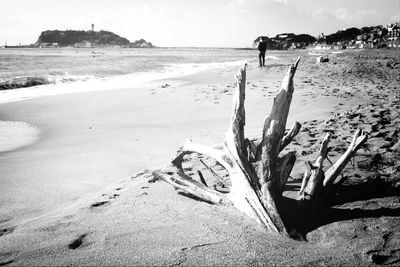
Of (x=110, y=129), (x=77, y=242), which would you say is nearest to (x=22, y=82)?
(x=110, y=129)

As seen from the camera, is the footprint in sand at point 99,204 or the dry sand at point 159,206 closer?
the dry sand at point 159,206

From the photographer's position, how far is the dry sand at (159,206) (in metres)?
1.96

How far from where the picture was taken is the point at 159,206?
2.73m

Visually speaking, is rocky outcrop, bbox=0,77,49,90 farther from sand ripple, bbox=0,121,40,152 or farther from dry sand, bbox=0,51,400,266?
dry sand, bbox=0,51,400,266

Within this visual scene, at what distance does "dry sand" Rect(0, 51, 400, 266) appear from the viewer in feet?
6.43

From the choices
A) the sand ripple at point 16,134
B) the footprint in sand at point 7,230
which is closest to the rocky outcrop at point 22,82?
the sand ripple at point 16,134

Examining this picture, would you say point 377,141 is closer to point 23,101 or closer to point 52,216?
point 52,216

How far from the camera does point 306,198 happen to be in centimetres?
227

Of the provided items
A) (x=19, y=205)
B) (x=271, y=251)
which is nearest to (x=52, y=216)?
(x=19, y=205)

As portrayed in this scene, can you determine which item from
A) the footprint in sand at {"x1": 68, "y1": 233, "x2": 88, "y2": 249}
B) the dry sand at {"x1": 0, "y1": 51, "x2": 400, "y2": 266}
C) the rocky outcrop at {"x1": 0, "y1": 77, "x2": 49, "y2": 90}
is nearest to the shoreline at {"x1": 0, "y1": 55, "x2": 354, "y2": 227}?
the dry sand at {"x1": 0, "y1": 51, "x2": 400, "y2": 266}

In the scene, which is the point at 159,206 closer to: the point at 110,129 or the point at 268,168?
the point at 268,168

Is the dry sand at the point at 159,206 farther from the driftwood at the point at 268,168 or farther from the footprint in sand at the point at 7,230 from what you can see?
the driftwood at the point at 268,168

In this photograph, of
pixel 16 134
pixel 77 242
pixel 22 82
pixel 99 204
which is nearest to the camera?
pixel 77 242

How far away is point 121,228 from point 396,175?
2641mm
